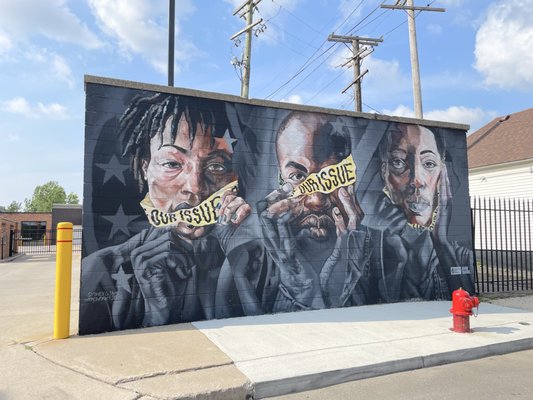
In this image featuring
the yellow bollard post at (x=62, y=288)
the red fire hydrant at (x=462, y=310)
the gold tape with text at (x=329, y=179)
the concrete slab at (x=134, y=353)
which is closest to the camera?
Result: the concrete slab at (x=134, y=353)

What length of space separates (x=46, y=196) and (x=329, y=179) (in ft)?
276

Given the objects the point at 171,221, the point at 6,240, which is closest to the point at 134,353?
the point at 171,221

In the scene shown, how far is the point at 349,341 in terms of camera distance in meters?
6.27

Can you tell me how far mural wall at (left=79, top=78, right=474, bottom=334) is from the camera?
22.5 feet

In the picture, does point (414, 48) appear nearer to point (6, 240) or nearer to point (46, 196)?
point (6, 240)

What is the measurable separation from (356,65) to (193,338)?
17088mm

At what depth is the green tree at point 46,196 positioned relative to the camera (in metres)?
80.1

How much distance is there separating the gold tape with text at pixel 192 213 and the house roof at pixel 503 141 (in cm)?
1532

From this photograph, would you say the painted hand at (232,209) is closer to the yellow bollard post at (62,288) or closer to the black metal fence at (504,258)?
the yellow bollard post at (62,288)

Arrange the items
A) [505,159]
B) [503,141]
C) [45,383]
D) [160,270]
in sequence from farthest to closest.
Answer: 1. [503,141]
2. [505,159]
3. [160,270]
4. [45,383]

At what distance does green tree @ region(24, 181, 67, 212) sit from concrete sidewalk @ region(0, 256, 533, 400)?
79.9 metres

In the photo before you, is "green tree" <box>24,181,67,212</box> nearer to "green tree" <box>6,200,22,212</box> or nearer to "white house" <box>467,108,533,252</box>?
"green tree" <box>6,200,22,212</box>
